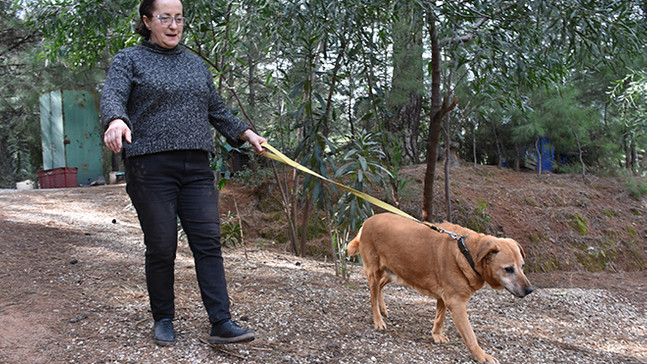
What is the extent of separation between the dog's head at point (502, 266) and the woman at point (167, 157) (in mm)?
1399

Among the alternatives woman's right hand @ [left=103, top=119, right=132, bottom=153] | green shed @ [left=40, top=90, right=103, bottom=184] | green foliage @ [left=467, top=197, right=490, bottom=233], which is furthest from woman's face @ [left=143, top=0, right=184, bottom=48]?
green shed @ [left=40, top=90, right=103, bottom=184]

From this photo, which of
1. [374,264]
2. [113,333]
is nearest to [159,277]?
[113,333]

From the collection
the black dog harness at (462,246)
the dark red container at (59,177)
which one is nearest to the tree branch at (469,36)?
the black dog harness at (462,246)

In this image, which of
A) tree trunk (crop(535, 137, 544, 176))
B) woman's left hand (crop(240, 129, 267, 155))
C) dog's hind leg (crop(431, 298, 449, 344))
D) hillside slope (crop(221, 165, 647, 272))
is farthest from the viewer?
tree trunk (crop(535, 137, 544, 176))

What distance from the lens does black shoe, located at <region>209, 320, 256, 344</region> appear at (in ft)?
7.70

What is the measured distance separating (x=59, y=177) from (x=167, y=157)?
33.2ft

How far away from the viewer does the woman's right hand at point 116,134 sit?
1986mm

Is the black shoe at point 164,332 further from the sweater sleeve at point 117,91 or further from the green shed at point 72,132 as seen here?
the green shed at point 72,132

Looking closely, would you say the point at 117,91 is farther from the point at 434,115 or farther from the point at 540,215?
the point at 540,215

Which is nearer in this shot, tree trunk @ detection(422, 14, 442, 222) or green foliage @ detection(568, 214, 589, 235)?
tree trunk @ detection(422, 14, 442, 222)

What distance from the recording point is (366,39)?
4789mm

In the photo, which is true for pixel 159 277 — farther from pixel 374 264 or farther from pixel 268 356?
pixel 374 264

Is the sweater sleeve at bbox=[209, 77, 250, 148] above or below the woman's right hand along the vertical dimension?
above

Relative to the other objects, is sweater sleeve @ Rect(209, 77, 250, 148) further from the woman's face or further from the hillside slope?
the hillside slope
